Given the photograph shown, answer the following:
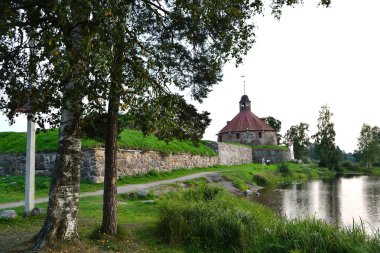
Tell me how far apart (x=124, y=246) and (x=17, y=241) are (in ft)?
6.63

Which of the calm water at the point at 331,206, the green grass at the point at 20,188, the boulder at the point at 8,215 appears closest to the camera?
the boulder at the point at 8,215

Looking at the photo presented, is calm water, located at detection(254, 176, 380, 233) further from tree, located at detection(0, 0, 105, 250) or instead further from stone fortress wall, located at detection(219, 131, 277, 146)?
stone fortress wall, located at detection(219, 131, 277, 146)

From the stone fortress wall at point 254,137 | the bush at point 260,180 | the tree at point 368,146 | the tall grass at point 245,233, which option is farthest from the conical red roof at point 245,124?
the tall grass at point 245,233

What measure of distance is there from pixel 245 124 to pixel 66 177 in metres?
48.4

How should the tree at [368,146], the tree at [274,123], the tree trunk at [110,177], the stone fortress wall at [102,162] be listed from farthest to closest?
the tree at [274,123] → the tree at [368,146] → the stone fortress wall at [102,162] → the tree trunk at [110,177]

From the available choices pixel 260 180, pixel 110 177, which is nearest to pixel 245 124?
pixel 260 180

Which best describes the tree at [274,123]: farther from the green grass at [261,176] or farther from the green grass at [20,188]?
the green grass at [20,188]

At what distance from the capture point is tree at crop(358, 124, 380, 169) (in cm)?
5925

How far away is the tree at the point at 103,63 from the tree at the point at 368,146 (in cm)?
5781

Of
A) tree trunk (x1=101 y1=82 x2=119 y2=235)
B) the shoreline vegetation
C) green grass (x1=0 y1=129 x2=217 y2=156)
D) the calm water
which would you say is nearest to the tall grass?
the shoreline vegetation

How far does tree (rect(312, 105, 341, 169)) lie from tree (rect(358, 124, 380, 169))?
8.89 metres

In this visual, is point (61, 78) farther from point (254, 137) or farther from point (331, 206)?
point (254, 137)

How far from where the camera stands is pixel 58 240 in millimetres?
6016

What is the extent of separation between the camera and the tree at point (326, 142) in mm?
50812
